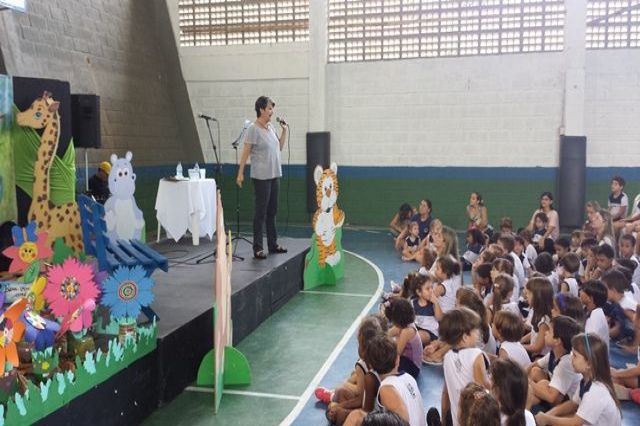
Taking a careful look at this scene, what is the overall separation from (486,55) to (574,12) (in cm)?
137

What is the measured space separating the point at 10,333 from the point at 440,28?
8.61 metres

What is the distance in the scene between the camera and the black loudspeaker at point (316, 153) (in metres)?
9.91

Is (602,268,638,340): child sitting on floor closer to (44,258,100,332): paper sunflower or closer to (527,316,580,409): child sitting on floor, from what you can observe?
(527,316,580,409): child sitting on floor

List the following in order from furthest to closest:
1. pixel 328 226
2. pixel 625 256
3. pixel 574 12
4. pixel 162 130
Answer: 1. pixel 162 130
2. pixel 574 12
3. pixel 328 226
4. pixel 625 256

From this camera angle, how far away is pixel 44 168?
4242 millimetres

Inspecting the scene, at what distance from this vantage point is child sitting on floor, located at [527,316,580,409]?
305cm

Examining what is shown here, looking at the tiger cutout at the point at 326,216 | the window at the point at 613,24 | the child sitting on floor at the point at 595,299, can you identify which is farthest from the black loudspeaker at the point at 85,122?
the window at the point at 613,24

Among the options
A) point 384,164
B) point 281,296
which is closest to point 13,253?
point 281,296

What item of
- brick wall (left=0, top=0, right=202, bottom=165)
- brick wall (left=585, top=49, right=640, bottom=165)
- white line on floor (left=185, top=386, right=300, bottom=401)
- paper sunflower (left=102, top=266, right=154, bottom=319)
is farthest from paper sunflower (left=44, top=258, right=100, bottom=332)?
brick wall (left=585, top=49, right=640, bottom=165)

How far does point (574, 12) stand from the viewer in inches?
349

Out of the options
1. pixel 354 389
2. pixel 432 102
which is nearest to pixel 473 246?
pixel 432 102

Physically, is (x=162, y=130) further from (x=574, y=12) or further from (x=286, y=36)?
(x=574, y=12)

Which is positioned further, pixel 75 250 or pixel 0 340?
pixel 75 250

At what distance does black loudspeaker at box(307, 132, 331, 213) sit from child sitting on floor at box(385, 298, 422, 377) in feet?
20.7
